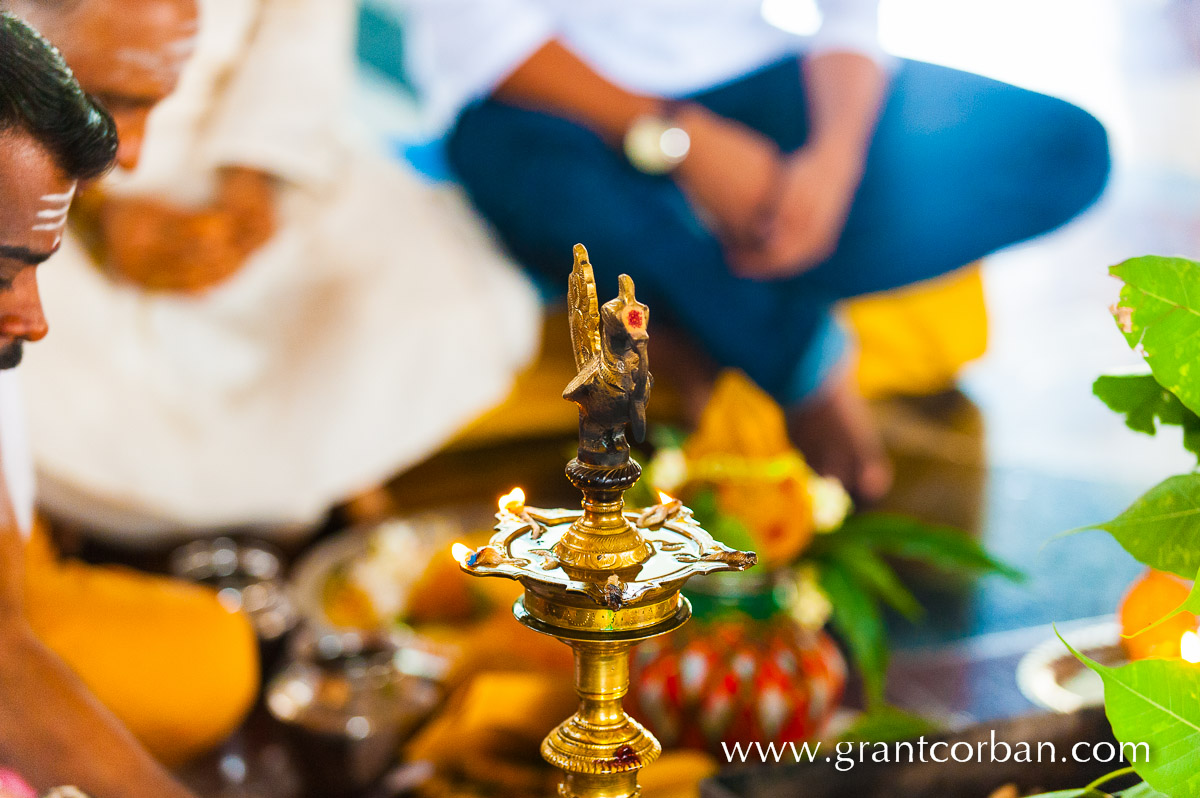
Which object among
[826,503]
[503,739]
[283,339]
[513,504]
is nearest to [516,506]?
[513,504]

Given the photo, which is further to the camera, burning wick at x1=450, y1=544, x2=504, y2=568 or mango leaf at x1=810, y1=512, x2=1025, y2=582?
mango leaf at x1=810, y1=512, x2=1025, y2=582

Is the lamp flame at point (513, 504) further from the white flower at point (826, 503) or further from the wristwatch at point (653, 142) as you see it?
the wristwatch at point (653, 142)

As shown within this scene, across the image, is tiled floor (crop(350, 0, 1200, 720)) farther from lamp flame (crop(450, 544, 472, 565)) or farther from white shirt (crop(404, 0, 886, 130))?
lamp flame (crop(450, 544, 472, 565))

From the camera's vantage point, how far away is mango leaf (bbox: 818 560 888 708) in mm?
780

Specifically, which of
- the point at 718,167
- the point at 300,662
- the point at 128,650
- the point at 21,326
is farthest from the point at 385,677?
the point at 718,167

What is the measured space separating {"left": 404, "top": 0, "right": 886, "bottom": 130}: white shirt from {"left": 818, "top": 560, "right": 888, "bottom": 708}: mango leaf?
67 centimetres

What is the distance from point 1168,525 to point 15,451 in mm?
448

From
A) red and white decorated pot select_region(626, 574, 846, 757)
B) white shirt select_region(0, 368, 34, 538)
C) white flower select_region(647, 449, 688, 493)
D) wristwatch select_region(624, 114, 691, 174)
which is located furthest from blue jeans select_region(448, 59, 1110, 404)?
white shirt select_region(0, 368, 34, 538)

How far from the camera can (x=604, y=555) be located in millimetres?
323

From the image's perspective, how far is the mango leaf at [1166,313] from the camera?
1.20 ft

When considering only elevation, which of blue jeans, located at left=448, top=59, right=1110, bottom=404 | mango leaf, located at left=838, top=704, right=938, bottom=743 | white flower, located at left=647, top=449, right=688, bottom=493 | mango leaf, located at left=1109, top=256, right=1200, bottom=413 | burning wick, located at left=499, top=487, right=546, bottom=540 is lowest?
mango leaf, located at left=838, top=704, right=938, bottom=743

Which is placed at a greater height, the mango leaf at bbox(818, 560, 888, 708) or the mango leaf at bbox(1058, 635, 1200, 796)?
the mango leaf at bbox(1058, 635, 1200, 796)

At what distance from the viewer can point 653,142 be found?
1.22 m

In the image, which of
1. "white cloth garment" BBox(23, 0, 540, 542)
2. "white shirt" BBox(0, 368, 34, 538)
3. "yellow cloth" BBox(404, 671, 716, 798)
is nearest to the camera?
"white shirt" BBox(0, 368, 34, 538)
